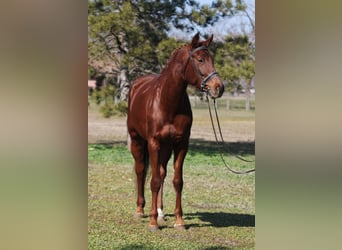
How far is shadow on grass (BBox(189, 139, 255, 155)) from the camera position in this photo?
267cm

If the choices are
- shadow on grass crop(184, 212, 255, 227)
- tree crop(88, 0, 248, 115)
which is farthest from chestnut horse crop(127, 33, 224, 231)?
tree crop(88, 0, 248, 115)

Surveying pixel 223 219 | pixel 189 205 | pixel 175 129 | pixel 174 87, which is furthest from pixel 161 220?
pixel 174 87

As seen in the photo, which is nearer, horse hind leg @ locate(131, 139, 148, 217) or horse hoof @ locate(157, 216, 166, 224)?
horse hoof @ locate(157, 216, 166, 224)

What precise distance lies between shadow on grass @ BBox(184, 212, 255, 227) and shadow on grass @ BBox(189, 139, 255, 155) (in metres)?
0.34

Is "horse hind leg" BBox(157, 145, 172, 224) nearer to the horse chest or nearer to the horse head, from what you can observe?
the horse chest

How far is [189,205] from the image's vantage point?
105 inches

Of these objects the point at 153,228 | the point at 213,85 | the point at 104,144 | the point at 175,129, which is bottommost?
the point at 153,228

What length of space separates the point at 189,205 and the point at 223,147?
0.38 metres

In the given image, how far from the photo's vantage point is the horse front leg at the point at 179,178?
8.40 feet

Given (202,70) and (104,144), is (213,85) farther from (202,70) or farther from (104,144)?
(104,144)

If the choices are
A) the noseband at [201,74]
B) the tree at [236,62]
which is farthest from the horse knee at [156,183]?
the tree at [236,62]
